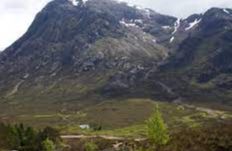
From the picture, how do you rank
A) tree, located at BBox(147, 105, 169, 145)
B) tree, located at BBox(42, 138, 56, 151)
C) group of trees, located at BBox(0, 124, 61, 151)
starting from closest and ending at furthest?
tree, located at BBox(147, 105, 169, 145) < tree, located at BBox(42, 138, 56, 151) < group of trees, located at BBox(0, 124, 61, 151)

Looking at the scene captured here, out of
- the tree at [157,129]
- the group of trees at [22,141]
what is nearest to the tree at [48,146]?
the group of trees at [22,141]

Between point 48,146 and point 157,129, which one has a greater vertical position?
point 157,129

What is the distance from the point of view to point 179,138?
3906 centimetres

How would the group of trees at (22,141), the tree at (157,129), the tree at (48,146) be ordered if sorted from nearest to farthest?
the tree at (157,129), the tree at (48,146), the group of trees at (22,141)

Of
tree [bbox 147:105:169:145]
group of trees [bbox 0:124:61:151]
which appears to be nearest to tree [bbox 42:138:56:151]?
group of trees [bbox 0:124:61:151]

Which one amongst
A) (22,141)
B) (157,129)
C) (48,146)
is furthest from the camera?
(22,141)

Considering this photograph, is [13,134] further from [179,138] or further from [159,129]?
[179,138]

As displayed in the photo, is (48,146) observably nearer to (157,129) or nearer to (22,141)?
(22,141)

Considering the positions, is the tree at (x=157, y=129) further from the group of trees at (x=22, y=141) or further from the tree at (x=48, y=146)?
the tree at (x=48, y=146)

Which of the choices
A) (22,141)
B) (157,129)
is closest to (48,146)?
(22,141)

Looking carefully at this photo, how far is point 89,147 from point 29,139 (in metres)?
19.1

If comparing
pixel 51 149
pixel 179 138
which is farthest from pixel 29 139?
pixel 179 138

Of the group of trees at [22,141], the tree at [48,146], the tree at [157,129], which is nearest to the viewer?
the tree at [157,129]

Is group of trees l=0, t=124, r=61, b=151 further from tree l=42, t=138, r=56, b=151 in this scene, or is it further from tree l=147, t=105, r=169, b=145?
tree l=147, t=105, r=169, b=145
